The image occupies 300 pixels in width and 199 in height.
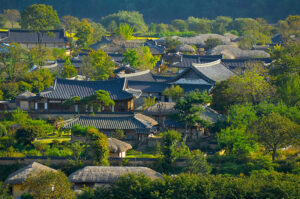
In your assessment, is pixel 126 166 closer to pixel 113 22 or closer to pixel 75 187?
pixel 75 187

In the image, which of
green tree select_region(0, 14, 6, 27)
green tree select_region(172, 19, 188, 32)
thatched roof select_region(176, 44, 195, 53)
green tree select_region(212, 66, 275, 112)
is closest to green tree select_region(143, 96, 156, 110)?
green tree select_region(212, 66, 275, 112)

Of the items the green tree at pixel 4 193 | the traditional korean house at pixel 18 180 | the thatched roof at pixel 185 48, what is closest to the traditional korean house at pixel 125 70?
the thatched roof at pixel 185 48

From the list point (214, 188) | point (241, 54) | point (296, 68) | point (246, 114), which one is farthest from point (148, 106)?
point (241, 54)

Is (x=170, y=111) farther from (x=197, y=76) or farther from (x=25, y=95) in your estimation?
(x=25, y=95)

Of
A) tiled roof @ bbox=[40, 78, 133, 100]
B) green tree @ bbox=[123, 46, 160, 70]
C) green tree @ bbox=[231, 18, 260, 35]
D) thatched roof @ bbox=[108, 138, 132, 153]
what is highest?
green tree @ bbox=[231, 18, 260, 35]

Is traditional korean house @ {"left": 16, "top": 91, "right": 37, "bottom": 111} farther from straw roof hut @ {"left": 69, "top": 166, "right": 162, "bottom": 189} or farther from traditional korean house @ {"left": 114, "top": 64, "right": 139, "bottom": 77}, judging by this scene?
straw roof hut @ {"left": 69, "top": 166, "right": 162, "bottom": 189}

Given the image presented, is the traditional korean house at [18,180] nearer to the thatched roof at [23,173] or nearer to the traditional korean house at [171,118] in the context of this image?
the thatched roof at [23,173]
